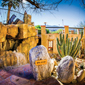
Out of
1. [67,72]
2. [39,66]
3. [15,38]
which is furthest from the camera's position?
[15,38]

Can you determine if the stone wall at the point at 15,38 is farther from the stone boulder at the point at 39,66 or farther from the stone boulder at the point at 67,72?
the stone boulder at the point at 67,72

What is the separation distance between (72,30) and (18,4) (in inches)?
405

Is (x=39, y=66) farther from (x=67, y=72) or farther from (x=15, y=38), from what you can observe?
(x=15, y=38)

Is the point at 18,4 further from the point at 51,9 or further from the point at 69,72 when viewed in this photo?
the point at 69,72

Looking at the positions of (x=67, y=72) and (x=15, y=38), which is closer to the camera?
(x=67, y=72)

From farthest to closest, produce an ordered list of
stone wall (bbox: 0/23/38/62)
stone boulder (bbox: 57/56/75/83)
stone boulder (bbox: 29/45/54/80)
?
stone wall (bbox: 0/23/38/62)
stone boulder (bbox: 57/56/75/83)
stone boulder (bbox: 29/45/54/80)

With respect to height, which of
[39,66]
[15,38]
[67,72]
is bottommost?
[67,72]

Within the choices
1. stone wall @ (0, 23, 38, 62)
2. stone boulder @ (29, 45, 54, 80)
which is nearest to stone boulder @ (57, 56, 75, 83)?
stone boulder @ (29, 45, 54, 80)

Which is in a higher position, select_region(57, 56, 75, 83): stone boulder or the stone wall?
the stone wall

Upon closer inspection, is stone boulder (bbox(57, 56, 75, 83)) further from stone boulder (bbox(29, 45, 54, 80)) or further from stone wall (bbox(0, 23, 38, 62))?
stone wall (bbox(0, 23, 38, 62))

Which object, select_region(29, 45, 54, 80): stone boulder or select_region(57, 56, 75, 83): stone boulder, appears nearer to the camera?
select_region(29, 45, 54, 80): stone boulder

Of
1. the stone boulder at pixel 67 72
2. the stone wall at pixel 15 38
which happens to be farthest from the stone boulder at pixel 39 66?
the stone wall at pixel 15 38

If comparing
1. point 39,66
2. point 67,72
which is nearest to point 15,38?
point 39,66

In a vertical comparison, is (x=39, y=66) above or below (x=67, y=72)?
above
